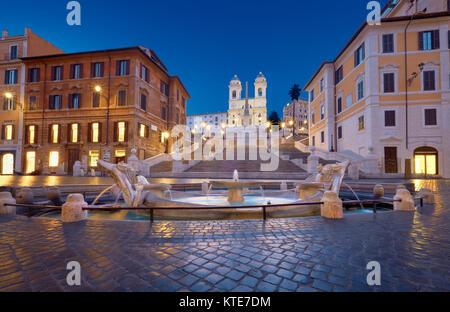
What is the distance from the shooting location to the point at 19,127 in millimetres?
26484

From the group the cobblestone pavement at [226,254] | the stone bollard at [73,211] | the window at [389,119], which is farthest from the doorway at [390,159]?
the stone bollard at [73,211]

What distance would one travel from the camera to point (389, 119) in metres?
20.5

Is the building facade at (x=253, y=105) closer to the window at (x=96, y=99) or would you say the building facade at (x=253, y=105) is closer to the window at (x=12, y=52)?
the window at (x=96, y=99)

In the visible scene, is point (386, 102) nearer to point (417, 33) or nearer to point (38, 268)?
point (417, 33)

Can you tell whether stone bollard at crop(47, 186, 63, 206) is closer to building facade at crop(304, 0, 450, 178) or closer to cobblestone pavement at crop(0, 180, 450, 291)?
cobblestone pavement at crop(0, 180, 450, 291)

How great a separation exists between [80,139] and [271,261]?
29.3m

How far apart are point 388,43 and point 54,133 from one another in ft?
128

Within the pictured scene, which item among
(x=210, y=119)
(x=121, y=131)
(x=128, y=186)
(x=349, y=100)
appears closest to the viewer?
(x=128, y=186)

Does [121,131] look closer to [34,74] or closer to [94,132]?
[94,132]

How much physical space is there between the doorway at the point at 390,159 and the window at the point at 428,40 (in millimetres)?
10486

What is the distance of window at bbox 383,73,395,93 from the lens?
67.6ft

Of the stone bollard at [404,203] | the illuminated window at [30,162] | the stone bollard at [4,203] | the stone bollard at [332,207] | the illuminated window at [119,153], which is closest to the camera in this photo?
the stone bollard at [332,207]

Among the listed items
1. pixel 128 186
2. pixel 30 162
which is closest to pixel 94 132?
pixel 30 162

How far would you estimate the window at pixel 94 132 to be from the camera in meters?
25.2
